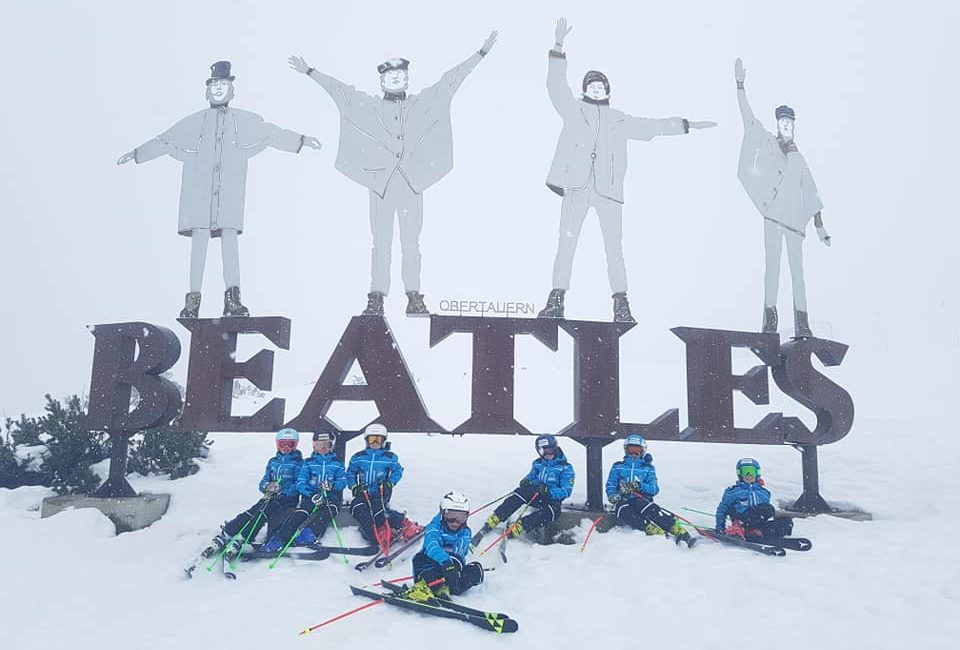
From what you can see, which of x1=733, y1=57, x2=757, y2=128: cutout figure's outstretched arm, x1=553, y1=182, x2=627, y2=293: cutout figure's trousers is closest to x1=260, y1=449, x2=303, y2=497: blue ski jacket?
x1=553, y1=182, x2=627, y2=293: cutout figure's trousers

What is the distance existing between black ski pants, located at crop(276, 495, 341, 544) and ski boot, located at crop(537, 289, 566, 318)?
4.24 m

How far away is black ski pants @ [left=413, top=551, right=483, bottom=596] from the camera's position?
20.1 ft

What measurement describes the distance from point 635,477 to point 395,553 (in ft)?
11.6

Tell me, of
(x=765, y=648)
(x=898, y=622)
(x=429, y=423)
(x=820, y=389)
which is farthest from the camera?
(x=820, y=389)

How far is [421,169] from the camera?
403 inches

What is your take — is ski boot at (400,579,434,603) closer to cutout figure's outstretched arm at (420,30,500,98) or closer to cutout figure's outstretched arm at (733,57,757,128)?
cutout figure's outstretched arm at (420,30,500,98)

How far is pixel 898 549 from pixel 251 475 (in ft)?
33.2

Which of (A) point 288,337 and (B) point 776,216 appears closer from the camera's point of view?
(A) point 288,337

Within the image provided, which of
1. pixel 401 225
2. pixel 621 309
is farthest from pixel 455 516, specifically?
pixel 401 225

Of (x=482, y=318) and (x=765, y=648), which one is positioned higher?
(x=482, y=318)

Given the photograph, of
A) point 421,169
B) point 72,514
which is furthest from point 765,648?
point 72,514

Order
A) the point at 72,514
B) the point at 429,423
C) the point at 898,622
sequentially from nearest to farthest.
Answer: the point at 898,622 → the point at 72,514 → the point at 429,423

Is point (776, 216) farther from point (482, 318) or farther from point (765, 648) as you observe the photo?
point (765, 648)

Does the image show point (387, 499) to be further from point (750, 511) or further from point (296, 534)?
point (750, 511)
